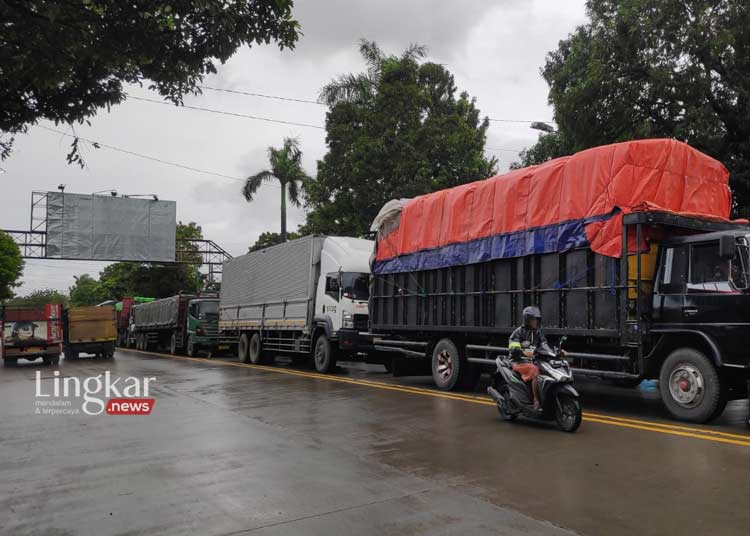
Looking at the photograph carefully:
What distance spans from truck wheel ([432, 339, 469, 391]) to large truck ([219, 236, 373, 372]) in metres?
3.18

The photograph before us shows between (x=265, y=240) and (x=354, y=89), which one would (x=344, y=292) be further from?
(x=265, y=240)

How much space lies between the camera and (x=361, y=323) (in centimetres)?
1575

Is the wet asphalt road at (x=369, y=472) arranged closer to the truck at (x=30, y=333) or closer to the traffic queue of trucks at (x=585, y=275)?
the traffic queue of trucks at (x=585, y=275)

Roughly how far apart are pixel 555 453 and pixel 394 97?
21165 mm

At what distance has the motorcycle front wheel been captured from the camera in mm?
7504

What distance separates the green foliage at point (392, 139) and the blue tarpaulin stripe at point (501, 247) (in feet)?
38.8

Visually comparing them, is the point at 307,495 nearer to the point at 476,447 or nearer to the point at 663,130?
the point at 476,447

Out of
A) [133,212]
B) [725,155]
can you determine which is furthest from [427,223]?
[133,212]

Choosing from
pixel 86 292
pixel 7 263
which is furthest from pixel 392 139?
pixel 86 292

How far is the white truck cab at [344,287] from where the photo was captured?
15766mm

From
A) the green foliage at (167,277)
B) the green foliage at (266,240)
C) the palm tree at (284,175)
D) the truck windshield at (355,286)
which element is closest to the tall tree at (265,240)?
the green foliage at (266,240)

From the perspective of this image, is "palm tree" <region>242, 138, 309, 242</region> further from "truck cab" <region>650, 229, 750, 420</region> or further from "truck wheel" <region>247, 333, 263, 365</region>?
"truck cab" <region>650, 229, 750, 420</region>

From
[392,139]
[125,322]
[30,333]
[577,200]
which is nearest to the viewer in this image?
[577,200]

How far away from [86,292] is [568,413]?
111m
